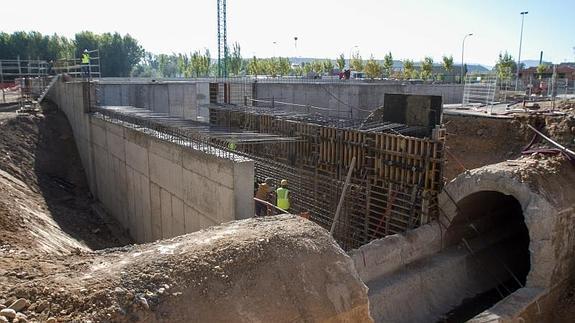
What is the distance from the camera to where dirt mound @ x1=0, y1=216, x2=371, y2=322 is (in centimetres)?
549

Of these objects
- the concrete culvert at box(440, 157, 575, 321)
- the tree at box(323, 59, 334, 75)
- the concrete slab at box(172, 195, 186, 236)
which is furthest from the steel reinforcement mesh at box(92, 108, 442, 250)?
the tree at box(323, 59, 334, 75)

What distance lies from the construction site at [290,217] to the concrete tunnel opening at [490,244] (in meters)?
0.05

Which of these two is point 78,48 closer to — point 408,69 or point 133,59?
point 133,59

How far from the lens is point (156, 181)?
15.3m

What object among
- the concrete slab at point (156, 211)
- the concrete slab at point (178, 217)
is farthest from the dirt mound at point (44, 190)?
the concrete slab at point (178, 217)

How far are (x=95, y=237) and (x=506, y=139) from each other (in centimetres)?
1722

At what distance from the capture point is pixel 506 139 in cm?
1992

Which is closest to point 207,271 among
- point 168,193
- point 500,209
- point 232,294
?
point 232,294

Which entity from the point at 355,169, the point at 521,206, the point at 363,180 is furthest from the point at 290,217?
the point at 521,206

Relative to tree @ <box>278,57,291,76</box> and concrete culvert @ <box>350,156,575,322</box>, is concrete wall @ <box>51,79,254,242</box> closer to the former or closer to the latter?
concrete culvert @ <box>350,156,575,322</box>

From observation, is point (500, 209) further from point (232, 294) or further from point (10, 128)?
point (10, 128)

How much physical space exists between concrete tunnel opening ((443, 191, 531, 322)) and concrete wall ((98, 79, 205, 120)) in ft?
69.9

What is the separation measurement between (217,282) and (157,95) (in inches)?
1055

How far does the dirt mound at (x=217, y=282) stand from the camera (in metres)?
5.49
